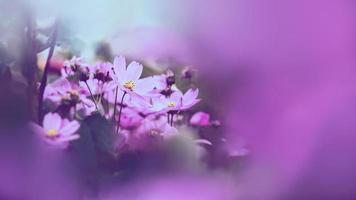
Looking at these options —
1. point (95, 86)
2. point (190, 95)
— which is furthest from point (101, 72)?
point (190, 95)

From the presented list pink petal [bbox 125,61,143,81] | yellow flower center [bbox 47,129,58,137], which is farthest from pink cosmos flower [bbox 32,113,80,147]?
pink petal [bbox 125,61,143,81]

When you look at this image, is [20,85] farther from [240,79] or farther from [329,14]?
[329,14]

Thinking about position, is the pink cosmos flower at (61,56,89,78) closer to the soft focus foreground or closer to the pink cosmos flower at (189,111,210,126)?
the soft focus foreground

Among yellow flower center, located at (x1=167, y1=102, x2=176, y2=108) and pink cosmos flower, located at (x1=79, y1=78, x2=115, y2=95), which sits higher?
pink cosmos flower, located at (x1=79, y1=78, x2=115, y2=95)

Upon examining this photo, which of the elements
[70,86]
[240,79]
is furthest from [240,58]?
[70,86]

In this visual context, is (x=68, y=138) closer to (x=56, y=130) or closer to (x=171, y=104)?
(x=56, y=130)
